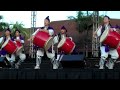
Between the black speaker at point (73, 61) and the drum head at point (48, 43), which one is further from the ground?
the drum head at point (48, 43)

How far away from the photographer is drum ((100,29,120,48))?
8680mm

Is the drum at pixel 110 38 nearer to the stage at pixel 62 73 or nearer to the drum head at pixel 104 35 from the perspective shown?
the drum head at pixel 104 35

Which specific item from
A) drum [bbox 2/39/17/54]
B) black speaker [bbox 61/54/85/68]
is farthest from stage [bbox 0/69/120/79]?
drum [bbox 2/39/17/54]

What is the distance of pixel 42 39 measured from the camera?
29.4 ft

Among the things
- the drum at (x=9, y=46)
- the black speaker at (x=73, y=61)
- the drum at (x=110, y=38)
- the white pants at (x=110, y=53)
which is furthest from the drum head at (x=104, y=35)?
the drum at (x=9, y=46)

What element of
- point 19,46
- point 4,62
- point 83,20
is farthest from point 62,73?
point 83,20

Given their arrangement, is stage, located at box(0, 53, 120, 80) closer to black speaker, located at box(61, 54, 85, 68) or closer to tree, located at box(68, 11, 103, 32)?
black speaker, located at box(61, 54, 85, 68)

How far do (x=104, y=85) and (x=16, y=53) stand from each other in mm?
2706

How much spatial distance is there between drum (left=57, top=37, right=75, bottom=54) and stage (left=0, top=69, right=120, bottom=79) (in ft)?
5.86

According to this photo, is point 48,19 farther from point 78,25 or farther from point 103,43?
point 78,25

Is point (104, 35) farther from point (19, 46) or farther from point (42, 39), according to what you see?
point (19, 46)

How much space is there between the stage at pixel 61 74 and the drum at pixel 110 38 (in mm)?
1286

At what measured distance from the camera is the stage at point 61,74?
7547mm
